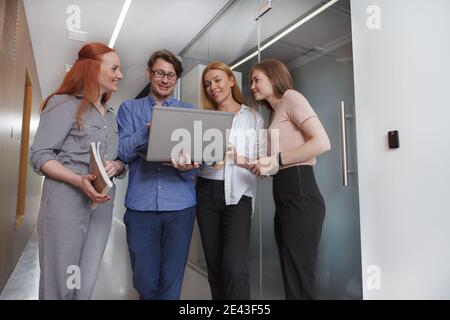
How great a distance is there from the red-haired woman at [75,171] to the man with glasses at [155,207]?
0.31 ft

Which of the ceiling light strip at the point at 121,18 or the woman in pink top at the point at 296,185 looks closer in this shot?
the woman in pink top at the point at 296,185

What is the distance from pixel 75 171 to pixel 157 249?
1.49ft

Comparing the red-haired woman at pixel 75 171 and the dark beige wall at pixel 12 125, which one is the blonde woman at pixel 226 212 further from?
the dark beige wall at pixel 12 125

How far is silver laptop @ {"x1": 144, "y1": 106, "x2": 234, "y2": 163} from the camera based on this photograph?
1.04 meters

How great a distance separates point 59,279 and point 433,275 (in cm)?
142

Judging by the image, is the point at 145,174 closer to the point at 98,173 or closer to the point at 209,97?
the point at 98,173

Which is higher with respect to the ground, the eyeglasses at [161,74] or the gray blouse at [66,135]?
the eyeglasses at [161,74]

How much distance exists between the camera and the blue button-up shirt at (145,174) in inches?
47.1

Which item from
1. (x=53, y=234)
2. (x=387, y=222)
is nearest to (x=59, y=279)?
(x=53, y=234)

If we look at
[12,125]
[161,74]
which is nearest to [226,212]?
[161,74]

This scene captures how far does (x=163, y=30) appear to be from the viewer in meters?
1.71

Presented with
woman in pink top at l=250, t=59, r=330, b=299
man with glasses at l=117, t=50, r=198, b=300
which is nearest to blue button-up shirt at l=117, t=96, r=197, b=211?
man with glasses at l=117, t=50, r=198, b=300

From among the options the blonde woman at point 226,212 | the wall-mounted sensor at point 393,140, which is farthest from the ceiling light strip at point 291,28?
the wall-mounted sensor at point 393,140
